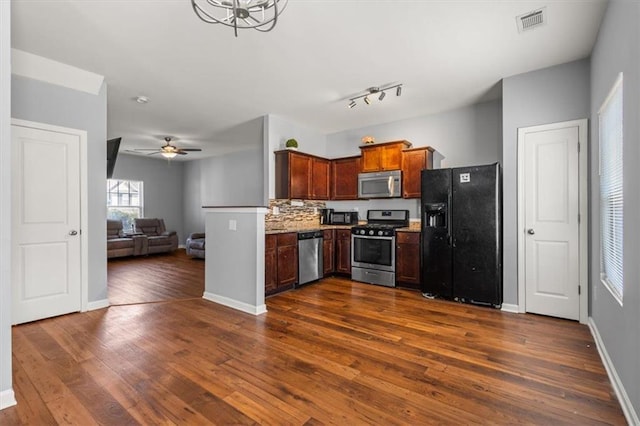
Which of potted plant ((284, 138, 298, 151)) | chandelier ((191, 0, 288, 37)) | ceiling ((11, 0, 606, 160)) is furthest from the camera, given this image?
potted plant ((284, 138, 298, 151))

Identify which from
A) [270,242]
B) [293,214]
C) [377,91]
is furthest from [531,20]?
[293,214]

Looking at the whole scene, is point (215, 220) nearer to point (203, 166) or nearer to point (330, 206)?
point (330, 206)

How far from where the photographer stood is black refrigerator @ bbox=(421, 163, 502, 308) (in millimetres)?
3730

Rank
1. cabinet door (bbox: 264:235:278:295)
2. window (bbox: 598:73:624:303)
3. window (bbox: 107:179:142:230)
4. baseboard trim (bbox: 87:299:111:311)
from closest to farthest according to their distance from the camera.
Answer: window (bbox: 598:73:624:303) < baseboard trim (bbox: 87:299:111:311) < cabinet door (bbox: 264:235:278:295) < window (bbox: 107:179:142:230)

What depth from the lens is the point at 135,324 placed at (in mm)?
3203

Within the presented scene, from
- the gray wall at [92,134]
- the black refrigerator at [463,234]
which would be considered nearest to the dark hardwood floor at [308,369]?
the black refrigerator at [463,234]

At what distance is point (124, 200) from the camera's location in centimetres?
879

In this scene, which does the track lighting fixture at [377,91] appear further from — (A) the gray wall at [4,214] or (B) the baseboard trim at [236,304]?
(A) the gray wall at [4,214]

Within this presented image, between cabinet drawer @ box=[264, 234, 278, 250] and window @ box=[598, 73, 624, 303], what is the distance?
3463 millimetres

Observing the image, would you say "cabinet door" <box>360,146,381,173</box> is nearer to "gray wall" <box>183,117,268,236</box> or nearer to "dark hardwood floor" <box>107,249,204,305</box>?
"gray wall" <box>183,117,268,236</box>

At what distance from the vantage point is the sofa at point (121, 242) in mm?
7391

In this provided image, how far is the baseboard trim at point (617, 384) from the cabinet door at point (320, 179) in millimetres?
4135

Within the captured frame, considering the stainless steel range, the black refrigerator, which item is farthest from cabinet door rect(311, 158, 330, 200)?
the black refrigerator

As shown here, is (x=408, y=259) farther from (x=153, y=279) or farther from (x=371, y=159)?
(x=153, y=279)
